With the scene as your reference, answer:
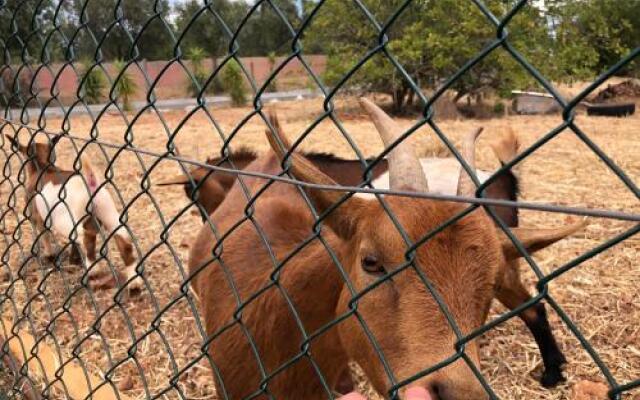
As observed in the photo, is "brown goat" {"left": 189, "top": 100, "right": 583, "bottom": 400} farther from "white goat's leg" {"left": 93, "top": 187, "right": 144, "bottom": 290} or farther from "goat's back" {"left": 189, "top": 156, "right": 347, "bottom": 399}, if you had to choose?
"white goat's leg" {"left": 93, "top": 187, "right": 144, "bottom": 290}

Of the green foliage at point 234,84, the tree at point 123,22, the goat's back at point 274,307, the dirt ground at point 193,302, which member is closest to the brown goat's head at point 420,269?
the goat's back at point 274,307

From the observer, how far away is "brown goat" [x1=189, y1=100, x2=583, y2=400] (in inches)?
54.9

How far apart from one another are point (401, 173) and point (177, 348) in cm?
277

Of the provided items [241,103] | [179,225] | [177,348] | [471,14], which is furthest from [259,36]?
[177,348]

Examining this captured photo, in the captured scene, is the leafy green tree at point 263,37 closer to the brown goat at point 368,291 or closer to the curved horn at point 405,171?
the brown goat at point 368,291

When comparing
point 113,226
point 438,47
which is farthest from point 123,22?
point 438,47

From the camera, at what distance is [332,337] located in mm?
2119

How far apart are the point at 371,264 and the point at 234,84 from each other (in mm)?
22983

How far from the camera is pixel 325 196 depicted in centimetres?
156

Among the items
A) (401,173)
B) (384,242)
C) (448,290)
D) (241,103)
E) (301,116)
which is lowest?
(448,290)

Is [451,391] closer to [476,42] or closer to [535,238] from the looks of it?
[535,238]

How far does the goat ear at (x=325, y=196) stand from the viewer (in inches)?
55.6

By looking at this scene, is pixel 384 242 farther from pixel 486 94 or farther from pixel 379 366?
pixel 486 94

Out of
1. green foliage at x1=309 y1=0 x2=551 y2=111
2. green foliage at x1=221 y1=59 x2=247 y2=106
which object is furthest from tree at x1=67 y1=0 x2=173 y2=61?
green foliage at x1=221 y1=59 x2=247 y2=106
